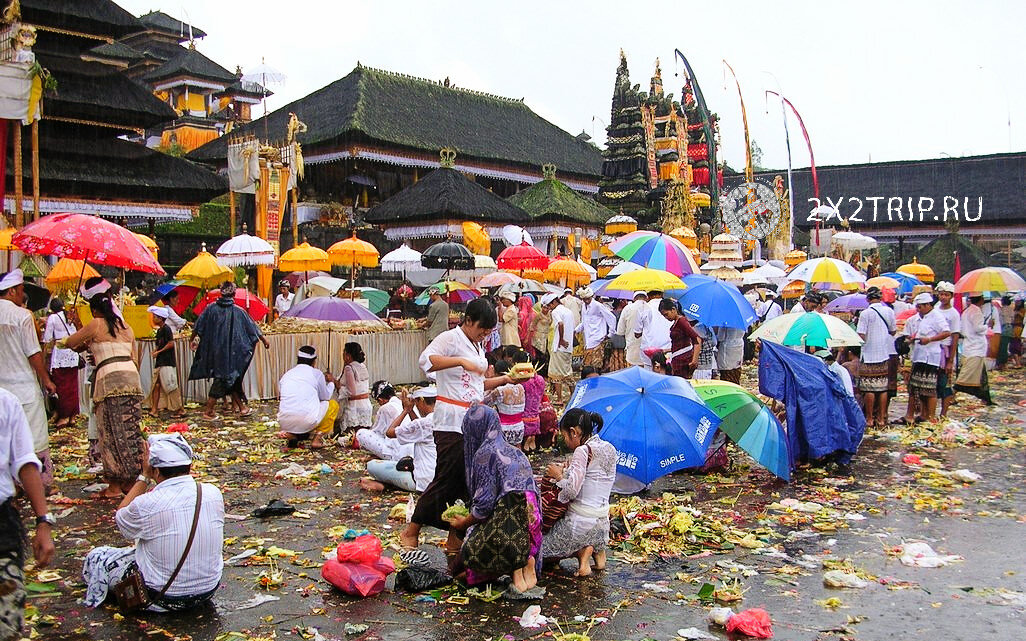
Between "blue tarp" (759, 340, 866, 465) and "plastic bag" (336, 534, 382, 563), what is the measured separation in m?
4.84

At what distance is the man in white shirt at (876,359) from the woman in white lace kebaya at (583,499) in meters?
6.40

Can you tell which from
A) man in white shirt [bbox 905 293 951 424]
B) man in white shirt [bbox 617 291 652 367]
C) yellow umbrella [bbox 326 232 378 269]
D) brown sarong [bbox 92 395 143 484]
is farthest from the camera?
yellow umbrella [bbox 326 232 378 269]

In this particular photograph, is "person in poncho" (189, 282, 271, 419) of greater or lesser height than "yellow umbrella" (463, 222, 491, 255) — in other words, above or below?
below

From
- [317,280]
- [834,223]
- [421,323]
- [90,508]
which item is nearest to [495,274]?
[421,323]

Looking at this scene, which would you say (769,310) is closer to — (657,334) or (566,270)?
(566,270)

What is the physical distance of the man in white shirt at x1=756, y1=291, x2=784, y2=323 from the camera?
56.2ft

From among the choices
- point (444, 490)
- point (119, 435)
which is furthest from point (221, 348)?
point (444, 490)

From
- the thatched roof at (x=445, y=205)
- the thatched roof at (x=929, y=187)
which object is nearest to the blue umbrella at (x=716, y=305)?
the thatched roof at (x=445, y=205)

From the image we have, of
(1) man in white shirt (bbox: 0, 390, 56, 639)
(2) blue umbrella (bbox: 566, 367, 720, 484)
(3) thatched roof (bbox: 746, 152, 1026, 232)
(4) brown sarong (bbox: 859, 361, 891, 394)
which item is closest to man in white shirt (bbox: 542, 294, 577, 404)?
(4) brown sarong (bbox: 859, 361, 891, 394)

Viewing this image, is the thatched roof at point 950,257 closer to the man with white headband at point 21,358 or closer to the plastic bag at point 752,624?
the plastic bag at point 752,624

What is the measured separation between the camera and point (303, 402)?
1014 centimetres

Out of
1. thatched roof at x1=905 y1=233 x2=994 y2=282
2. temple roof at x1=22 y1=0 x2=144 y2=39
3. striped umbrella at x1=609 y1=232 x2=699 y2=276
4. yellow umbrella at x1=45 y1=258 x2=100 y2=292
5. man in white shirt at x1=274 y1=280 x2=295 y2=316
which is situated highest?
temple roof at x1=22 y1=0 x2=144 y2=39

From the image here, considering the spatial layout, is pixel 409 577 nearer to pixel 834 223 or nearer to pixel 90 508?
pixel 90 508

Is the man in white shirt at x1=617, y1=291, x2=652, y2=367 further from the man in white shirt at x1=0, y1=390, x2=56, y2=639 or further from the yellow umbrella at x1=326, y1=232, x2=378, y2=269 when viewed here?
the man in white shirt at x1=0, y1=390, x2=56, y2=639
